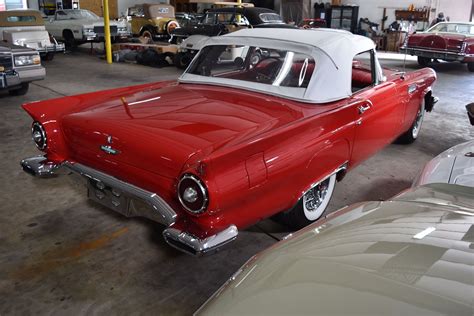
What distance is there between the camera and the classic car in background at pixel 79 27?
45.7 ft

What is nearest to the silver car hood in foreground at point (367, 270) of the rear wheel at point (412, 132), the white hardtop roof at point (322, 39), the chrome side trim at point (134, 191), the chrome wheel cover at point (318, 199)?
the chrome side trim at point (134, 191)

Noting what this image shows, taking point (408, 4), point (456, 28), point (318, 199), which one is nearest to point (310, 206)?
point (318, 199)

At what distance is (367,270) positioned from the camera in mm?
1304

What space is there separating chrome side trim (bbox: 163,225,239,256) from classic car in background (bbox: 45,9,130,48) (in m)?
13.2

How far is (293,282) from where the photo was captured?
4.35ft

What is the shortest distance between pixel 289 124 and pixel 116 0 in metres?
25.9

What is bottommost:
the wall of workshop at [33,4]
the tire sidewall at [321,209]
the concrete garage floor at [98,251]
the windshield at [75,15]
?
the concrete garage floor at [98,251]

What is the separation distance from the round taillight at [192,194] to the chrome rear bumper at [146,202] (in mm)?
143

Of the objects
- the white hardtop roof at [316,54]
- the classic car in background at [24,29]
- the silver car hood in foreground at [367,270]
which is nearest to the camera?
the silver car hood in foreground at [367,270]

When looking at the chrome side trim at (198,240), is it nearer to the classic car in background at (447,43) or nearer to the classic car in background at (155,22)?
the classic car in background at (447,43)

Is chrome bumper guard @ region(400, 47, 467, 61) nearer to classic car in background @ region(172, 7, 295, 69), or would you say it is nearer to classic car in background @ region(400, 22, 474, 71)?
classic car in background @ region(400, 22, 474, 71)

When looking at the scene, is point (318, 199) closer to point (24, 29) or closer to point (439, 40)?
point (24, 29)

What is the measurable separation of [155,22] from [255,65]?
44.4 feet

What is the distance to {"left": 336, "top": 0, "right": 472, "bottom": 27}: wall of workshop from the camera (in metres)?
17.1
